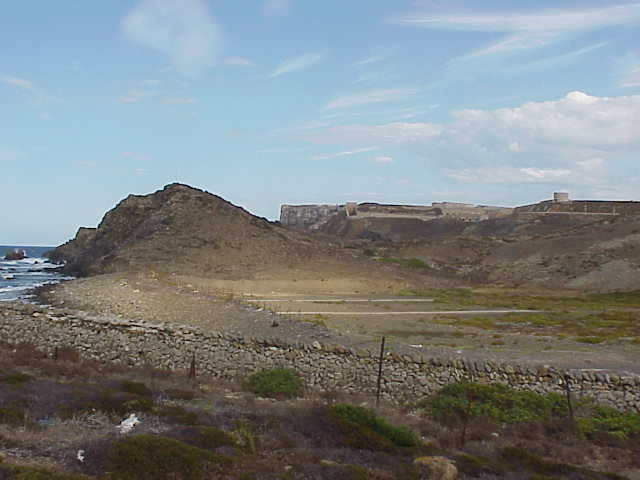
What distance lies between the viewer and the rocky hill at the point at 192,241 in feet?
166

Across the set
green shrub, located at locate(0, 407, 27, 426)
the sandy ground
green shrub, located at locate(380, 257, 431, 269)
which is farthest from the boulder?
green shrub, located at locate(380, 257, 431, 269)

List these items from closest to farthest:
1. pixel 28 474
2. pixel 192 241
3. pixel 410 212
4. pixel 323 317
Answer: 1. pixel 28 474
2. pixel 323 317
3. pixel 192 241
4. pixel 410 212

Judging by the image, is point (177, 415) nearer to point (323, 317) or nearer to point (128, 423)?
point (128, 423)

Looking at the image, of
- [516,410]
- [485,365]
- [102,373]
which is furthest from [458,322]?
[102,373]

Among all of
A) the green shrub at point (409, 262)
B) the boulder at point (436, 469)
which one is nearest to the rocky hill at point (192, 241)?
the green shrub at point (409, 262)

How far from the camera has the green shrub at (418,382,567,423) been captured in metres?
14.3

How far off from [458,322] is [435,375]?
12.9 meters

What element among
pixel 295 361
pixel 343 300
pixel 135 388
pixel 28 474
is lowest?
pixel 295 361

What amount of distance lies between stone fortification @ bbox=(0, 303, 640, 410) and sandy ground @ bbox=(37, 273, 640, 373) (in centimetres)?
95

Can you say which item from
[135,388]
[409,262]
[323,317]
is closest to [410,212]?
[409,262]

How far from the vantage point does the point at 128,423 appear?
9.98 metres

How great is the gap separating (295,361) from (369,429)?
25.1 ft

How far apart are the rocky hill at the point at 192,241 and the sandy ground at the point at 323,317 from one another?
5127mm

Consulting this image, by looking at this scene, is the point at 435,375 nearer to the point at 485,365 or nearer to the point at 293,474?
the point at 485,365
